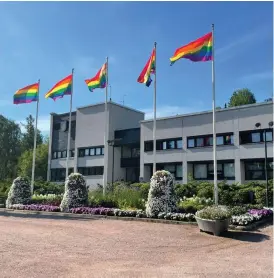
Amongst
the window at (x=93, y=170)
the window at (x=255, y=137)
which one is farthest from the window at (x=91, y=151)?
the window at (x=255, y=137)

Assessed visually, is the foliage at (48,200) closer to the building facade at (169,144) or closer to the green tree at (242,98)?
the building facade at (169,144)

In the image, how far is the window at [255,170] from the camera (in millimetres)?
30825

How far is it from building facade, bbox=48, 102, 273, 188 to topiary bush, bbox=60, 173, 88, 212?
1020 centimetres

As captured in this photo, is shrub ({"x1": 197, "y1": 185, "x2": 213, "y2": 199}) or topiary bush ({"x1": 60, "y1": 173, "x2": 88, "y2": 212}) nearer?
topiary bush ({"x1": 60, "y1": 173, "x2": 88, "y2": 212})

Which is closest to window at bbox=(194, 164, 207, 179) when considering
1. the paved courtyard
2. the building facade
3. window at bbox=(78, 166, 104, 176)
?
the building facade

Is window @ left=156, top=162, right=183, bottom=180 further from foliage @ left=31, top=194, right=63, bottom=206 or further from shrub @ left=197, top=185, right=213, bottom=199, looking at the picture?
foliage @ left=31, top=194, right=63, bottom=206

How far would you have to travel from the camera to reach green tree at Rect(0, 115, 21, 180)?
6044 cm

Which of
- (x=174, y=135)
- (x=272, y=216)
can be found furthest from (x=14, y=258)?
(x=174, y=135)

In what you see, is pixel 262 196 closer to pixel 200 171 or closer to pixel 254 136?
pixel 254 136

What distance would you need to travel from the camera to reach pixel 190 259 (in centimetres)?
864

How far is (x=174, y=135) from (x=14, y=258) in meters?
29.4

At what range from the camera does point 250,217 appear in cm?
1415

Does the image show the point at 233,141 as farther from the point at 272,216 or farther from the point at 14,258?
the point at 14,258

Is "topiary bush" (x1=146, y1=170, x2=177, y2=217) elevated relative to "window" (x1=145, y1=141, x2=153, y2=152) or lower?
lower
